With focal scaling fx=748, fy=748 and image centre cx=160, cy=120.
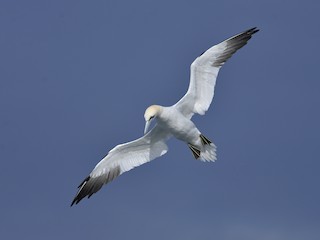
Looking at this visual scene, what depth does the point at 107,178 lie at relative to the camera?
2072cm

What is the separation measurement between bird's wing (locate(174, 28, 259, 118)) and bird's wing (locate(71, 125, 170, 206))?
1.00 m

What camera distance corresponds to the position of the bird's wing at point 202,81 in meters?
20.6

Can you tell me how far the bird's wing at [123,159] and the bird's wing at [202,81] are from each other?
1.00 meters

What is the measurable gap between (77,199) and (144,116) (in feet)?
10.7

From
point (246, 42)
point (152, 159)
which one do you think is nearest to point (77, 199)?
point (152, 159)

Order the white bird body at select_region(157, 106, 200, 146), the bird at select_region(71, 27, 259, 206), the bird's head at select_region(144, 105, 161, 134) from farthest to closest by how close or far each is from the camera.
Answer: the bird at select_region(71, 27, 259, 206)
the white bird body at select_region(157, 106, 200, 146)
the bird's head at select_region(144, 105, 161, 134)

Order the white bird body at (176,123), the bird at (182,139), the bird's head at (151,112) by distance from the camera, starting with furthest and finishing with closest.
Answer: the bird at (182,139) → the white bird body at (176,123) → the bird's head at (151,112)

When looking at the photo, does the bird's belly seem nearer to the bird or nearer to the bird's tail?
the bird

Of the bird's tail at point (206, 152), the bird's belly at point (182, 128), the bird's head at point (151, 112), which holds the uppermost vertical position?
the bird's head at point (151, 112)

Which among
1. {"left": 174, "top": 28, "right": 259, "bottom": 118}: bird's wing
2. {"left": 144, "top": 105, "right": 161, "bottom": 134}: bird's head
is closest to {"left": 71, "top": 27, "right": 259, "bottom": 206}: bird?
{"left": 174, "top": 28, "right": 259, "bottom": 118}: bird's wing

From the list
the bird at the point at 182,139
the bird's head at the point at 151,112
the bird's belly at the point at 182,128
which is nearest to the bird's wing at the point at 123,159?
the bird at the point at 182,139

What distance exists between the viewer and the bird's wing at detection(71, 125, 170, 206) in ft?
67.9

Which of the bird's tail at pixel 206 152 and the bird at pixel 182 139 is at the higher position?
the bird at pixel 182 139

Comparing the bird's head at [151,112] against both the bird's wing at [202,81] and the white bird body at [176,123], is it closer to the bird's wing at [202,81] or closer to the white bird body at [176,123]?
the white bird body at [176,123]
